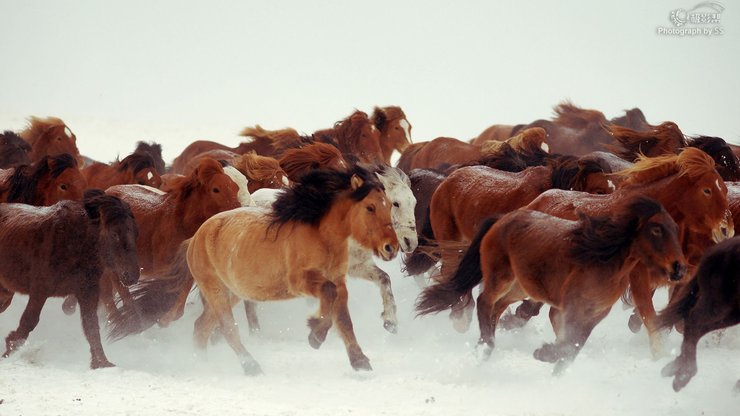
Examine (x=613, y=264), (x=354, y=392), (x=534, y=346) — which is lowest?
(x=534, y=346)

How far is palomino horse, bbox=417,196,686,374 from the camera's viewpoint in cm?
637

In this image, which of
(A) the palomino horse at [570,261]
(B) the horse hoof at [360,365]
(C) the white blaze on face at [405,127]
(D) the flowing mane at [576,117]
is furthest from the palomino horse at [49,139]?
(A) the palomino horse at [570,261]

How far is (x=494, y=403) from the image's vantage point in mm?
6340

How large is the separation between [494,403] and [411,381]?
67cm

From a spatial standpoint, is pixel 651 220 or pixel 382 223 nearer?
pixel 651 220

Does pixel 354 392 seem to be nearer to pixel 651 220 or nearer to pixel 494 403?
pixel 494 403

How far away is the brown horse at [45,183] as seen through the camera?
9.92 metres

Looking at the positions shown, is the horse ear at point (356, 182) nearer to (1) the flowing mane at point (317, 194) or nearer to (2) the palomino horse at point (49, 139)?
(1) the flowing mane at point (317, 194)

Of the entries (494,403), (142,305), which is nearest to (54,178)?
(142,305)

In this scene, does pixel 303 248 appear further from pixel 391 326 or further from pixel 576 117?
pixel 576 117

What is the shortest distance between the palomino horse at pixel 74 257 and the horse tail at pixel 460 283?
6.96 ft

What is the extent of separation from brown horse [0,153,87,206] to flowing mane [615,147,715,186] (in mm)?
5158

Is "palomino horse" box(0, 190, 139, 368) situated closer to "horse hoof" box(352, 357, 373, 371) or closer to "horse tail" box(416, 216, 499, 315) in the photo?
"horse hoof" box(352, 357, 373, 371)

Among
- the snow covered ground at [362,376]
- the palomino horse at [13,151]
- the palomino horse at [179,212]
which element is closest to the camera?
the snow covered ground at [362,376]
